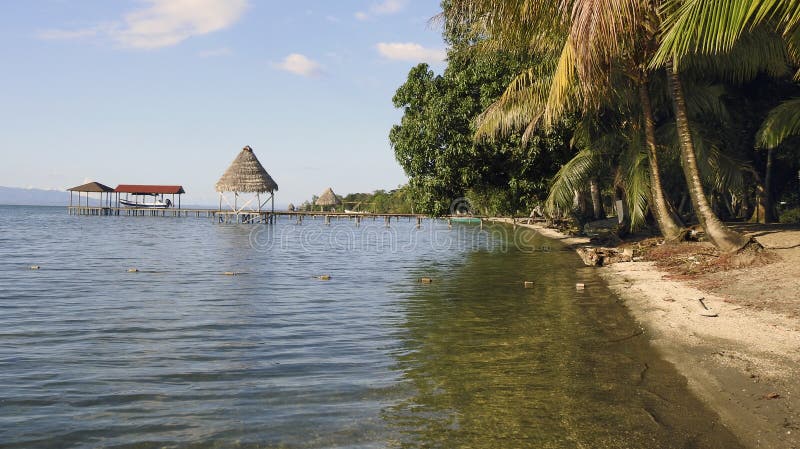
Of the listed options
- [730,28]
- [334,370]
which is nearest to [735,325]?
[730,28]

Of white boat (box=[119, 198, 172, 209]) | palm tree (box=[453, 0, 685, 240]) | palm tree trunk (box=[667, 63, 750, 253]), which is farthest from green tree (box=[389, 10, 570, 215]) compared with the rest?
white boat (box=[119, 198, 172, 209])

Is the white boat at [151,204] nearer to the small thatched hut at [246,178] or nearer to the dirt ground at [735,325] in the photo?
the small thatched hut at [246,178]

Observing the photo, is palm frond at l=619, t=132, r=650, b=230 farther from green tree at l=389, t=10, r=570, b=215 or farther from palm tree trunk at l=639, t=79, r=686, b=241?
green tree at l=389, t=10, r=570, b=215

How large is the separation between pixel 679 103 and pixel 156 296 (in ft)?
38.0

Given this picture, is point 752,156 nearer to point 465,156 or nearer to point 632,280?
point 465,156

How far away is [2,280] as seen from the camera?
14.0 metres

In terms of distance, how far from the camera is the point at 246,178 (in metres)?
57.9

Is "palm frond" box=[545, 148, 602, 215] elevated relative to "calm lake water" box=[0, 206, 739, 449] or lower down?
elevated

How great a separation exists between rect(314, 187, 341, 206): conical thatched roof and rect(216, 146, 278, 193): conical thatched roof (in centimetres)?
1902

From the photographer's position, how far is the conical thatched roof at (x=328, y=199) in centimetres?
7769

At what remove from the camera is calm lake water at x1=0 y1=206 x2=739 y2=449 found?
4723 mm

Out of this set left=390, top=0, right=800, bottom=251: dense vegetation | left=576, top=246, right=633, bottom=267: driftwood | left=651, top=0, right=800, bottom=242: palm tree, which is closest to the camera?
left=651, top=0, right=800, bottom=242: palm tree

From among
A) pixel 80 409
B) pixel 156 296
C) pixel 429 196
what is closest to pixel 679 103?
pixel 429 196

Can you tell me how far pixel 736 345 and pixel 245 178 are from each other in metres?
54.6
